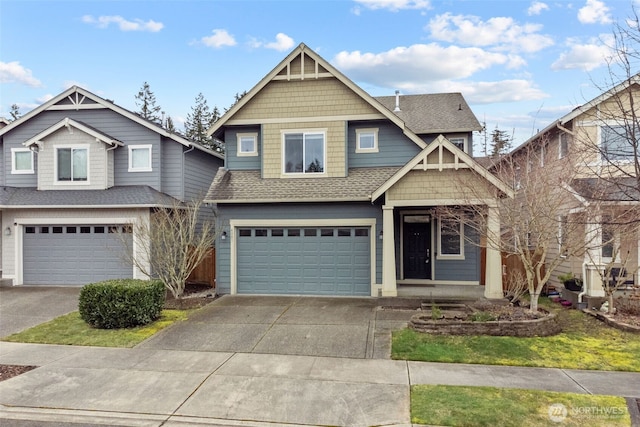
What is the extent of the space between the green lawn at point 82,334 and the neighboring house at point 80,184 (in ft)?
15.3

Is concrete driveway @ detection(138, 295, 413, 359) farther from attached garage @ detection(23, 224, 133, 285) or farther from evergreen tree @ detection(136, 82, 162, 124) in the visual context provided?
evergreen tree @ detection(136, 82, 162, 124)

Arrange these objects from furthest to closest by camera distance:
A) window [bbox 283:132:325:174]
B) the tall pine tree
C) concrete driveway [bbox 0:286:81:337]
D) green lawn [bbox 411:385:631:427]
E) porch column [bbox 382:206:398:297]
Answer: the tall pine tree < window [bbox 283:132:325:174] < porch column [bbox 382:206:398:297] < concrete driveway [bbox 0:286:81:337] < green lawn [bbox 411:385:631:427]

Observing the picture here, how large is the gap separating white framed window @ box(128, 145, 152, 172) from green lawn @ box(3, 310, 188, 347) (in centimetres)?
723

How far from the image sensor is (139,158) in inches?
625

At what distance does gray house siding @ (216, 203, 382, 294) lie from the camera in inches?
513

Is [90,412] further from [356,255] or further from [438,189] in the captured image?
[438,189]

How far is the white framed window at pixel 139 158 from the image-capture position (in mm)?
15812

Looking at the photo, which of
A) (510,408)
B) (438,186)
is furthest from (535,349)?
(438,186)

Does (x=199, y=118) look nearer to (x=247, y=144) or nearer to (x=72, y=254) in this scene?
(x=72, y=254)

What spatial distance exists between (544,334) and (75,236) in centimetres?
1550

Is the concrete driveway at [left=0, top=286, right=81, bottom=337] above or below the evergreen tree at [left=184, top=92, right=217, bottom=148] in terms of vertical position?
below

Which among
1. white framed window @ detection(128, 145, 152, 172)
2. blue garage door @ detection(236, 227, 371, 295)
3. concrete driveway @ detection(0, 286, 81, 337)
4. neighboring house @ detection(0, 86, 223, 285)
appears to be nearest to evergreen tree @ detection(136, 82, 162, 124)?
neighboring house @ detection(0, 86, 223, 285)

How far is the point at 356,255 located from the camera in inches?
518

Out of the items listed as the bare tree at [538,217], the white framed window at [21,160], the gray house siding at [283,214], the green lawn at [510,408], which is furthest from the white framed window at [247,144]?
the green lawn at [510,408]
